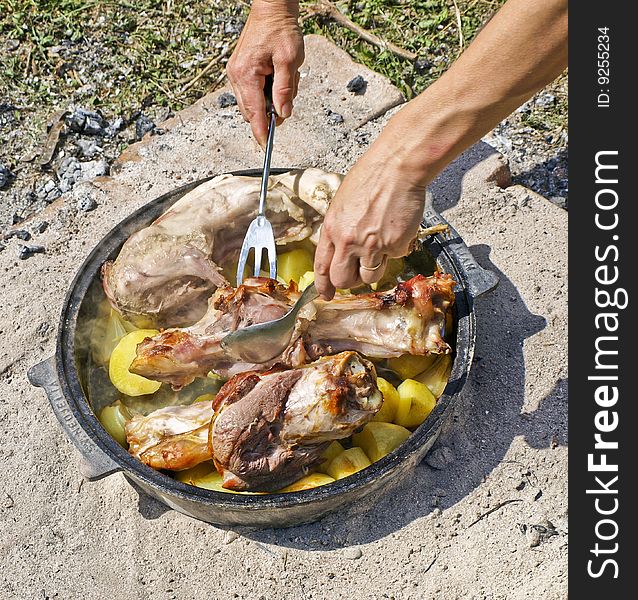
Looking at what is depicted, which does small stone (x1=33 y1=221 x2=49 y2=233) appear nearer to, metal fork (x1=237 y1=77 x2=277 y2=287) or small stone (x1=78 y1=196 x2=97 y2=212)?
small stone (x1=78 y1=196 x2=97 y2=212)

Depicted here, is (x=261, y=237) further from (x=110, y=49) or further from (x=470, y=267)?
(x=110, y=49)

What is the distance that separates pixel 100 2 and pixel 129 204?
251cm

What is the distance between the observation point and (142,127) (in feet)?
16.0

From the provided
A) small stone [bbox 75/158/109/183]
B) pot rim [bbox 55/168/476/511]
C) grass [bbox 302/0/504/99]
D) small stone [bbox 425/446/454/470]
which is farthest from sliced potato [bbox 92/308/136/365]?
grass [bbox 302/0/504/99]

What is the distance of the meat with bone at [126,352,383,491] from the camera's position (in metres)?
2.65

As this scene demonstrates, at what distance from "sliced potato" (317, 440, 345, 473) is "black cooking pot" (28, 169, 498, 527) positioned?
0.15 m

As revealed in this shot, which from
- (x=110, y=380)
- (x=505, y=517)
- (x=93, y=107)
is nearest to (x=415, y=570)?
(x=505, y=517)

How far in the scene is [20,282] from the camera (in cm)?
404

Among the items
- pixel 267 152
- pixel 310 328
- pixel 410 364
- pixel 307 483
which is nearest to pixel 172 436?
pixel 307 483

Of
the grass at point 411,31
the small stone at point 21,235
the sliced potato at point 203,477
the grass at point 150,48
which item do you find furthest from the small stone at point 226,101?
the sliced potato at point 203,477

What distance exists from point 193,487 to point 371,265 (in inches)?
40.6

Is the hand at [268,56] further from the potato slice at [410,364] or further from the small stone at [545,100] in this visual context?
the small stone at [545,100]

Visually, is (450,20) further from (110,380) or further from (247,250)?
(110,380)

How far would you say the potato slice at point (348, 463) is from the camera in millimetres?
2867
